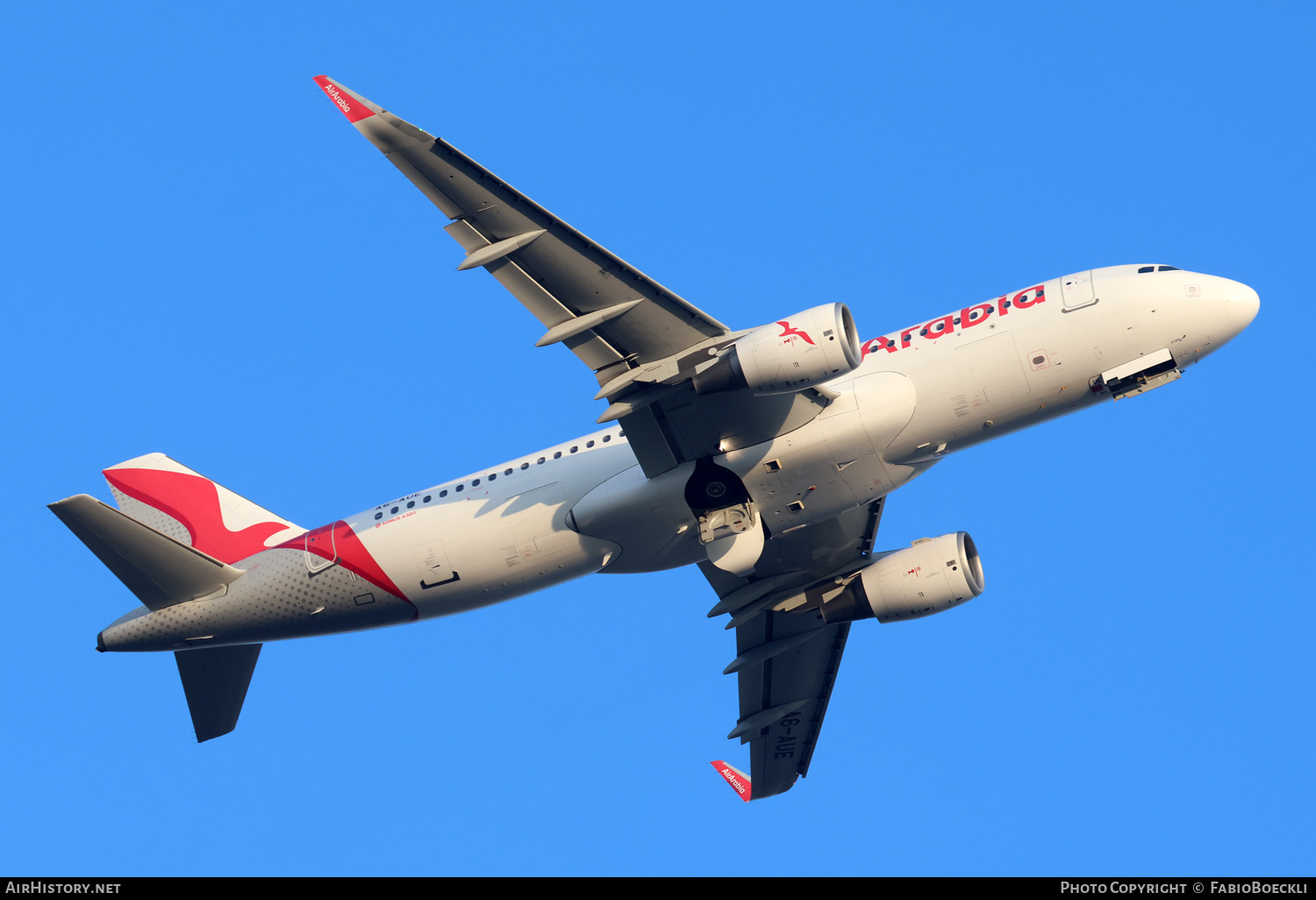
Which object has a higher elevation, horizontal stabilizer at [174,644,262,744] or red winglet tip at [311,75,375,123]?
red winglet tip at [311,75,375,123]

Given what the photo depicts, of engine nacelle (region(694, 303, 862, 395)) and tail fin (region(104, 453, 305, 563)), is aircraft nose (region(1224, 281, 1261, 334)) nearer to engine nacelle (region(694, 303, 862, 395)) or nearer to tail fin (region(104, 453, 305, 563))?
engine nacelle (region(694, 303, 862, 395))

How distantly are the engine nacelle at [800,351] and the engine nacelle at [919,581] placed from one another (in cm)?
969

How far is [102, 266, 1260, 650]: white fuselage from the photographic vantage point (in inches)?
1220

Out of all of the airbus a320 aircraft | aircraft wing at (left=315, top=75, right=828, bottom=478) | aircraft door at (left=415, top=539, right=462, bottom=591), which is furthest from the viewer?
aircraft door at (left=415, top=539, right=462, bottom=591)

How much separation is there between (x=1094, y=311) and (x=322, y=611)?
73.9ft

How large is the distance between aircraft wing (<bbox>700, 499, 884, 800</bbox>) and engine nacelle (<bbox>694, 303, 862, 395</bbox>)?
30.1 ft

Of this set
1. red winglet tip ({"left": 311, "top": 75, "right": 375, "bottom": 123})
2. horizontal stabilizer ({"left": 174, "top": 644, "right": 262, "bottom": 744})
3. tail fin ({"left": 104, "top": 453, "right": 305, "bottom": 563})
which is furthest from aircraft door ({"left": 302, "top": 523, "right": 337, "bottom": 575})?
red winglet tip ({"left": 311, "top": 75, "right": 375, "bottom": 123})

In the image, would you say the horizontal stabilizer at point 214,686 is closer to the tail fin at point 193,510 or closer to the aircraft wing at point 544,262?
the tail fin at point 193,510

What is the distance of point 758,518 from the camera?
32469 mm

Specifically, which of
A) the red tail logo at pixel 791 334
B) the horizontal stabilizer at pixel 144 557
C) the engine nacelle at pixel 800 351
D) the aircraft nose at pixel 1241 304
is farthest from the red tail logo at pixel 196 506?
the aircraft nose at pixel 1241 304

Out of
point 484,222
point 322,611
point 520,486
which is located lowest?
point 322,611

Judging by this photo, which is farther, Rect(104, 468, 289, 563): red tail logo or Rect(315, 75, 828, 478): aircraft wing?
Rect(104, 468, 289, 563): red tail logo

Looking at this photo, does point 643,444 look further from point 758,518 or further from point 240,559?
point 240,559

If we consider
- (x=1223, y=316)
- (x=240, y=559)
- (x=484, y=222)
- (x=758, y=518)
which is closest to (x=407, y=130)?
(x=484, y=222)
